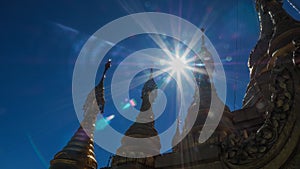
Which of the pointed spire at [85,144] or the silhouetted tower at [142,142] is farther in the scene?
the pointed spire at [85,144]

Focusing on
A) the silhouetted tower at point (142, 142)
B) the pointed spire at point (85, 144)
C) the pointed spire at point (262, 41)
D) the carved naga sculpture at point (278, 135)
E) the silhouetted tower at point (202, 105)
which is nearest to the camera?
the carved naga sculpture at point (278, 135)

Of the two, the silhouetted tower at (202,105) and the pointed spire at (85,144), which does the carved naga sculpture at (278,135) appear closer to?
the silhouetted tower at (202,105)

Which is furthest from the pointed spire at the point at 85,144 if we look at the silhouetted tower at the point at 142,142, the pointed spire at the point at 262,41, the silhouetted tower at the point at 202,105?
the pointed spire at the point at 262,41

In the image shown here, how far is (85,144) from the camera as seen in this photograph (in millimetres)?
11750

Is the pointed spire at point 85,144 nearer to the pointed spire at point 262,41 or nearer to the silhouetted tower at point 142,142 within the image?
the silhouetted tower at point 142,142

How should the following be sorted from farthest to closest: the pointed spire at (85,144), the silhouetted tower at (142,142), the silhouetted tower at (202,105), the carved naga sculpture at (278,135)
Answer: the pointed spire at (85,144), the silhouetted tower at (202,105), the silhouetted tower at (142,142), the carved naga sculpture at (278,135)

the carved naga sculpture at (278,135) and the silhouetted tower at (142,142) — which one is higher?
the silhouetted tower at (142,142)

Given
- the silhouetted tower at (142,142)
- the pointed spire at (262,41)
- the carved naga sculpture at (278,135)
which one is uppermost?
the pointed spire at (262,41)

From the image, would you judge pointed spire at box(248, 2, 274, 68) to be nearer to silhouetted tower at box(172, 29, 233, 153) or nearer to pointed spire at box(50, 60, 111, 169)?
silhouetted tower at box(172, 29, 233, 153)

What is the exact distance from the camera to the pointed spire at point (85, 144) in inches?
422

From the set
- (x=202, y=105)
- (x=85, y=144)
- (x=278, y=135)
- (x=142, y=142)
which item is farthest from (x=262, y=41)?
(x=278, y=135)

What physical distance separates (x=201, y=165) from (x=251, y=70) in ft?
28.7

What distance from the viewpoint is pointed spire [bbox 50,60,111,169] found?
35.1 ft

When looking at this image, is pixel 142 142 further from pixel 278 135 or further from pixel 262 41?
pixel 262 41
